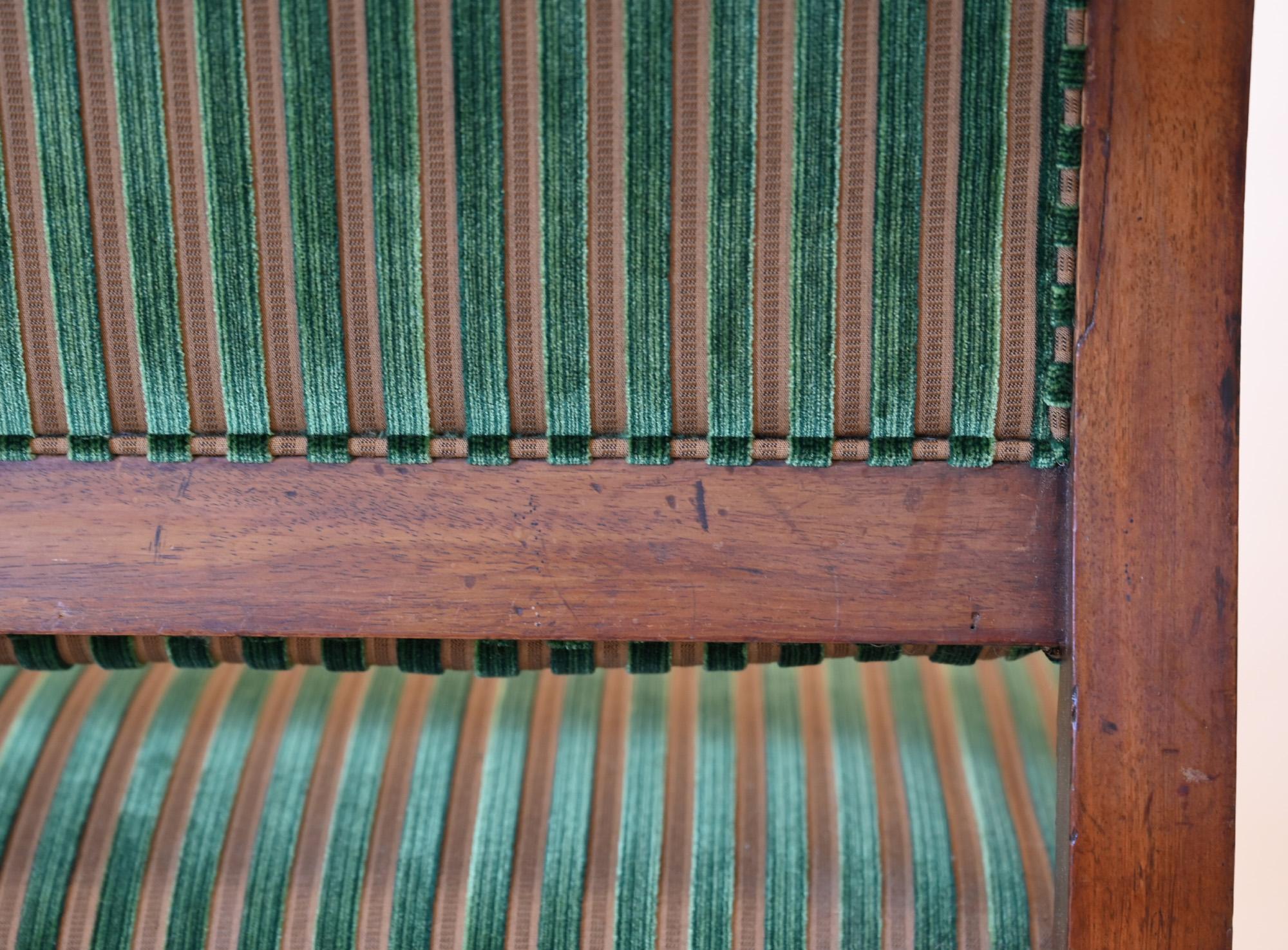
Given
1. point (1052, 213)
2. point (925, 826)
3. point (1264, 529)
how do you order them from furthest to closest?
point (1264, 529) < point (925, 826) < point (1052, 213)

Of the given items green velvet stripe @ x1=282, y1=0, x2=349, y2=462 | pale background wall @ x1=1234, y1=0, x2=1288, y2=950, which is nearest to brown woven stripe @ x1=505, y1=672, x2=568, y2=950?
green velvet stripe @ x1=282, y1=0, x2=349, y2=462

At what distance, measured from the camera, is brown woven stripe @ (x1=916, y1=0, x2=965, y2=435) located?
1.20 feet

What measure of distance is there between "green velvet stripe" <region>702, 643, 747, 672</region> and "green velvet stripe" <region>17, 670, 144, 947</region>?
332mm

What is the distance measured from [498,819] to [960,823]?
236 mm

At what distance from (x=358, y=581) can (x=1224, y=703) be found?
14.2 inches

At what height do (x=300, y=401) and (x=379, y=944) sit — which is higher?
(x=300, y=401)

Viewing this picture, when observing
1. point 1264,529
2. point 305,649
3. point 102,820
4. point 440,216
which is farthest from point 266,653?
point 1264,529

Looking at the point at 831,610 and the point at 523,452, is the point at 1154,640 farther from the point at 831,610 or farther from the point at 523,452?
the point at 523,452

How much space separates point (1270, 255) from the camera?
0.61m

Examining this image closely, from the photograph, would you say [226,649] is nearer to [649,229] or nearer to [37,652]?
[37,652]

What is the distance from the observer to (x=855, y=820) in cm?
47

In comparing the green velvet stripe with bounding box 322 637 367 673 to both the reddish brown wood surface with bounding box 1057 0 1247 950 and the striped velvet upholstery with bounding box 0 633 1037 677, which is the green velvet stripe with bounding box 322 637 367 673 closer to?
the striped velvet upholstery with bounding box 0 633 1037 677

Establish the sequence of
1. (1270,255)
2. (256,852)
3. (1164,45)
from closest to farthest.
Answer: (1164,45) < (256,852) < (1270,255)

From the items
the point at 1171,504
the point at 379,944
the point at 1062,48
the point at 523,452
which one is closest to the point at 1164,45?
the point at 1062,48
